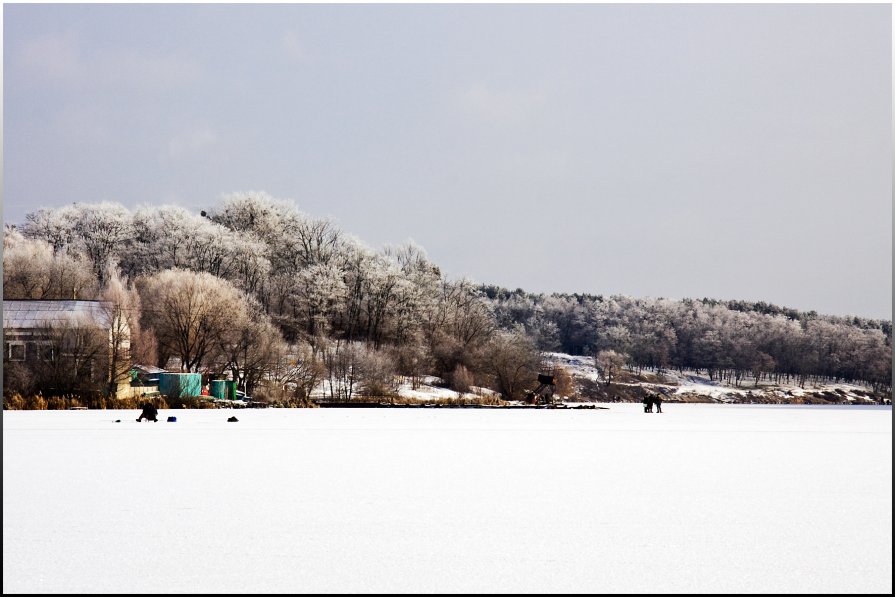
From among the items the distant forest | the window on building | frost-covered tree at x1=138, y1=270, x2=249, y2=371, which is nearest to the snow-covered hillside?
the distant forest

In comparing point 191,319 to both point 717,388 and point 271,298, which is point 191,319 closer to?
point 271,298

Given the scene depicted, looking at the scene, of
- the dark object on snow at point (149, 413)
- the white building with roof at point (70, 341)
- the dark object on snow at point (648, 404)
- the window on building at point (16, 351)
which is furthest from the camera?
the dark object on snow at point (648, 404)

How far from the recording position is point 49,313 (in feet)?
125

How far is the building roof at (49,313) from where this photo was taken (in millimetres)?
36531

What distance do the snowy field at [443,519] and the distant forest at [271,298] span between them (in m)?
25.9

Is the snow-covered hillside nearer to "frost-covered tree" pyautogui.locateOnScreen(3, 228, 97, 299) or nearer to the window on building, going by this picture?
"frost-covered tree" pyautogui.locateOnScreen(3, 228, 97, 299)

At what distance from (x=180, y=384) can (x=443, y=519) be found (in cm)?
3201

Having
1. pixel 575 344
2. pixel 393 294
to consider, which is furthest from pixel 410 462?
pixel 575 344

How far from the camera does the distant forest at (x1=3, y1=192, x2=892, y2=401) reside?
151 feet

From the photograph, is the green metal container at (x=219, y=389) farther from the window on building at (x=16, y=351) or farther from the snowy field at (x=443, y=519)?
the snowy field at (x=443, y=519)

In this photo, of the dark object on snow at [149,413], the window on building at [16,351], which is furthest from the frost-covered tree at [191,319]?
the dark object on snow at [149,413]

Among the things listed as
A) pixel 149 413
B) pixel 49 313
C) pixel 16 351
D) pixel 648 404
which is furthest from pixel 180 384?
pixel 648 404

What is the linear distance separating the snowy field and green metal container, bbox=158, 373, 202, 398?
74.2 feet

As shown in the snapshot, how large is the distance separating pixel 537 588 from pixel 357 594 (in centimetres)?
114
